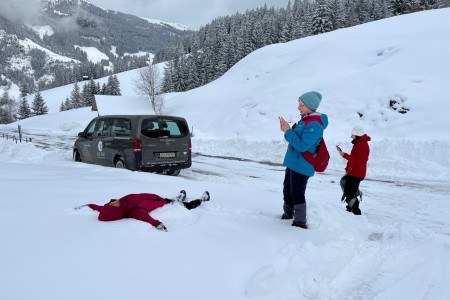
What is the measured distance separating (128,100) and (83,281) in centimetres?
6100

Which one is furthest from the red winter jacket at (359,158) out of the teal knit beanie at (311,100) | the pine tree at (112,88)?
the pine tree at (112,88)

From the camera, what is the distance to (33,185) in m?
5.34

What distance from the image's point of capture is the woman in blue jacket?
419 cm

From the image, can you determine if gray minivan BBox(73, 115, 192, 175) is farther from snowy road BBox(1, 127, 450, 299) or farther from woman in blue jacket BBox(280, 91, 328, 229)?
woman in blue jacket BBox(280, 91, 328, 229)

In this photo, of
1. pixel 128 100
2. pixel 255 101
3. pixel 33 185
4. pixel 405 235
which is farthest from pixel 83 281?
pixel 128 100

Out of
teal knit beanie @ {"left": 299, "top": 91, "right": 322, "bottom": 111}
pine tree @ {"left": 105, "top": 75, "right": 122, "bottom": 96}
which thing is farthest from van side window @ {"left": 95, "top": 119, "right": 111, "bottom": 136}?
pine tree @ {"left": 105, "top": 75, "right": 122, "bottom": 96}

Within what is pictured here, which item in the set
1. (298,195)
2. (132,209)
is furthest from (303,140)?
(132,209)

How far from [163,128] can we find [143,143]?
77 cm

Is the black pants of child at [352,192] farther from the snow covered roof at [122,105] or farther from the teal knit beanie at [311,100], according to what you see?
the snow covered roof at [122,105]

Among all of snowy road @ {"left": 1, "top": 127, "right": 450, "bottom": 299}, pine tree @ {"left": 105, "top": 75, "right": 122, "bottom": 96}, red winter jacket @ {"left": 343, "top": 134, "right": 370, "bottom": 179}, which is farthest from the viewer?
pine tree @ {"left": 105, "top": 75, "right": 122, "bottom": 96}

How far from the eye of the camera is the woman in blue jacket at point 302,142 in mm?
4188

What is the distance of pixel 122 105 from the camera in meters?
58.2

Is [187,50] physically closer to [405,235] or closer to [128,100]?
[128,100]

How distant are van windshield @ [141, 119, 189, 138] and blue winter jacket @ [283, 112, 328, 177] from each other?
204 inches
